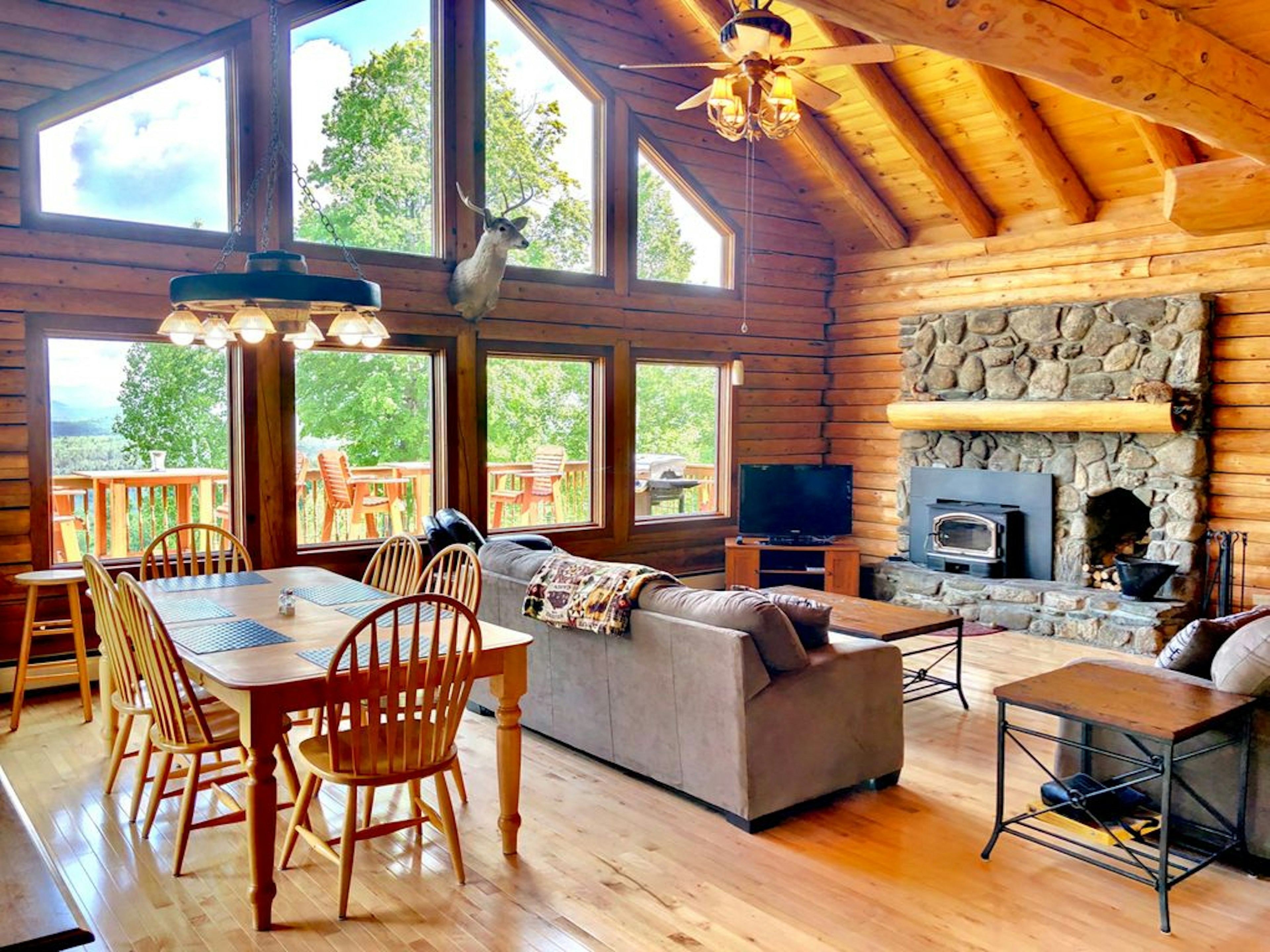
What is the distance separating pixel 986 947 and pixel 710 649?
4.27 ft

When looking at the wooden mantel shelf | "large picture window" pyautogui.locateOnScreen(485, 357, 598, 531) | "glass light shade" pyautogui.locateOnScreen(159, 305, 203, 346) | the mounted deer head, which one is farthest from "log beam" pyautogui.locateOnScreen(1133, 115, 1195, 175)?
"glass light shade" pyautogui.locateOnScreen(159, 305, 203, 346)

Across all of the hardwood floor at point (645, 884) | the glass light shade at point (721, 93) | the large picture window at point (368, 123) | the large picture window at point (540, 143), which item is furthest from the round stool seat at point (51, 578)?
the glass light shade at point (721, 93)

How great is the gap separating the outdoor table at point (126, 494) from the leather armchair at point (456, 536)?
1.44 m

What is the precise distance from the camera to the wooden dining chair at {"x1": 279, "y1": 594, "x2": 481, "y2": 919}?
2.87 meters

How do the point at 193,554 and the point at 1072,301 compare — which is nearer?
the point at 193,554

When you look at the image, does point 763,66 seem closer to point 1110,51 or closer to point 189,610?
point 1110,51

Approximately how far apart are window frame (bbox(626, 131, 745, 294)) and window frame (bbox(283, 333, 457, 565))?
1.80 metres

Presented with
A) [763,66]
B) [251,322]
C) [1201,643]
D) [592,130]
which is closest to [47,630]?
[251,322]

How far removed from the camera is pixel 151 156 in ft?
18.4

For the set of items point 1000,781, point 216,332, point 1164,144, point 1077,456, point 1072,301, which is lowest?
point 1000,781

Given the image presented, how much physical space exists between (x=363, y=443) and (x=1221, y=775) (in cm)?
503

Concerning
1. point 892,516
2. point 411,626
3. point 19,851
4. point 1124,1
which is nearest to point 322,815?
point 411,626

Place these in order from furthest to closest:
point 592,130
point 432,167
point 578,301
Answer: point 592,130
point 578,301
point 432,167

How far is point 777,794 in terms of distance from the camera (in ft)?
12.2
